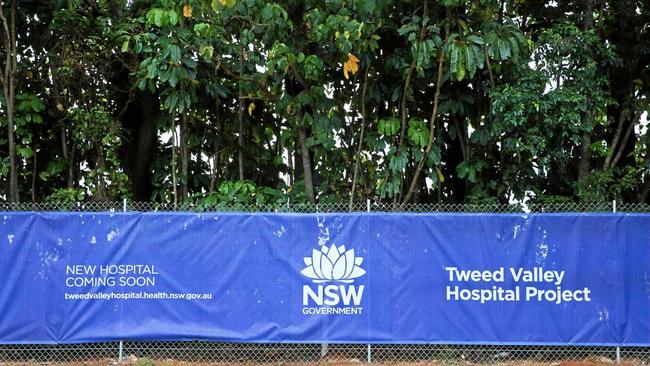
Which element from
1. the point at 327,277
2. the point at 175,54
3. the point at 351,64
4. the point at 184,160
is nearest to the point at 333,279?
the point at 327,277

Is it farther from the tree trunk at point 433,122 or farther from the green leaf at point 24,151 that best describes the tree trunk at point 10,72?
the tree trunk at point 433,122

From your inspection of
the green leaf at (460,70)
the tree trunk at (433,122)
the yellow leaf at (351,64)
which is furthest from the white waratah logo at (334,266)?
the green leaf at (460,70)

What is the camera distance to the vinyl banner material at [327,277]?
9867 millimetres

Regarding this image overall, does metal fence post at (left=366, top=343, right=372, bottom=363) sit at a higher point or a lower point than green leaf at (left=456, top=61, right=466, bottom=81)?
lower

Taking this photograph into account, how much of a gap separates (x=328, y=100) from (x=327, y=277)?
2985 mm

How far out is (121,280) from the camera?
391 inches

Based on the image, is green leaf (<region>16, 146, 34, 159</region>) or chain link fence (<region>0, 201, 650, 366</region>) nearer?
chain link fence (<region>0, 201, 650, 366</region>)

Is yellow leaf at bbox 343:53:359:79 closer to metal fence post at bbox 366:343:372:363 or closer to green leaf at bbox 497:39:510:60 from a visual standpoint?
green leaf at bbox 497:39:510:60

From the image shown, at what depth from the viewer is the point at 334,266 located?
996cm

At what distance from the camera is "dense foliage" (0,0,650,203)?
35.8 feet

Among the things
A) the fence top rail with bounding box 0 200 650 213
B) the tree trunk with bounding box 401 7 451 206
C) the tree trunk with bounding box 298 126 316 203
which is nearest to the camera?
the tree trunk with bounding box 401 7 451 206

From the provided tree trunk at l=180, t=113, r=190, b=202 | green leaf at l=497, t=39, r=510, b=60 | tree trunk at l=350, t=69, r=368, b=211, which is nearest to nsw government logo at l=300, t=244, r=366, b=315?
tree trunk at l=350, t=69, r=368, b=211

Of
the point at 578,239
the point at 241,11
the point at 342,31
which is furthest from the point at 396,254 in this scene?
the point at 241,11

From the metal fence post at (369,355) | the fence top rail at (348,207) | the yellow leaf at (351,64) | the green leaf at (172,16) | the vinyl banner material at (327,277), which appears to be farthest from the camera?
the fence top rail at (348,207)
